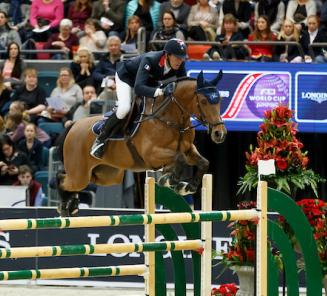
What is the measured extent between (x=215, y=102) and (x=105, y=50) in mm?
7249

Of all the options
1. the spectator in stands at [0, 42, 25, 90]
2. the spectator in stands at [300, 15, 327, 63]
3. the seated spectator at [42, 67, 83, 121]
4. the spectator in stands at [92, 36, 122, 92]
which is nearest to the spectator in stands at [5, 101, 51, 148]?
the seated spectator at [42, 67, 83, 121]

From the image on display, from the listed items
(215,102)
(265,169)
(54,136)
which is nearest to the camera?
(265,169)

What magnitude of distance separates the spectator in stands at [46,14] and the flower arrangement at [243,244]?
29.5 feet

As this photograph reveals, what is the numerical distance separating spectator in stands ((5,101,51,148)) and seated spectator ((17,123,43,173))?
122mm

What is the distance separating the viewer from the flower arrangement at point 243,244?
10484 mm

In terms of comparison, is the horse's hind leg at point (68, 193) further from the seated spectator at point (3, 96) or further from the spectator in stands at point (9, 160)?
the seated spectator at point (3, 96)

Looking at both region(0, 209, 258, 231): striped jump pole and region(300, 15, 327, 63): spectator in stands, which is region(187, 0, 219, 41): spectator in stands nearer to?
region(300, 15, 327, 63): spectator in stands

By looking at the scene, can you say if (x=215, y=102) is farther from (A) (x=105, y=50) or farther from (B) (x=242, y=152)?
(A) (x=105, y=50)

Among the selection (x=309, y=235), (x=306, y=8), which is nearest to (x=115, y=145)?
(x=309, y=235)

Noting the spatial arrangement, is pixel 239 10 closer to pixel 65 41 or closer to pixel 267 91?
pixel 267 91

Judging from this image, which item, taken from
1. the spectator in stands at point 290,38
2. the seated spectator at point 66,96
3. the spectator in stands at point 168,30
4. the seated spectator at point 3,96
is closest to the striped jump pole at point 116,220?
the spectator in stands at point 290,38

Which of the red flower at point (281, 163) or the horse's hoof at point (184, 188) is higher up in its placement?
the red flower at point (281, 163)

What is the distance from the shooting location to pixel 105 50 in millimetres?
18125

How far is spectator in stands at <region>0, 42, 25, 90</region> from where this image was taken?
699 inches
